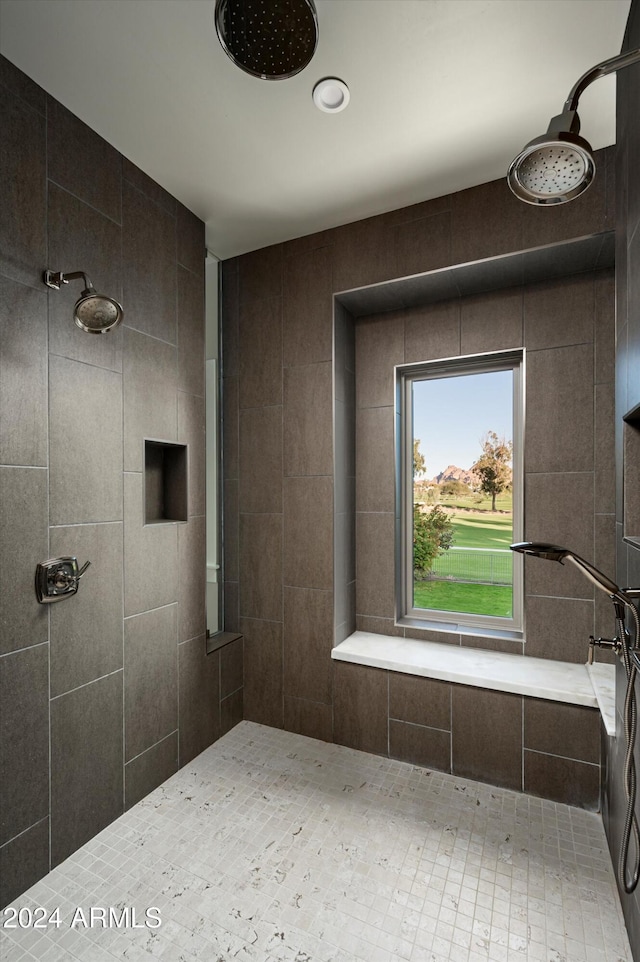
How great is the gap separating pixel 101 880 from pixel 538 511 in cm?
211

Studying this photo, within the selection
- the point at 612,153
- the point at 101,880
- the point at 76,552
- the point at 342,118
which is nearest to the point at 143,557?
the point at 76,552

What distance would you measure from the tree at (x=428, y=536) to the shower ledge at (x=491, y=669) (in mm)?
391

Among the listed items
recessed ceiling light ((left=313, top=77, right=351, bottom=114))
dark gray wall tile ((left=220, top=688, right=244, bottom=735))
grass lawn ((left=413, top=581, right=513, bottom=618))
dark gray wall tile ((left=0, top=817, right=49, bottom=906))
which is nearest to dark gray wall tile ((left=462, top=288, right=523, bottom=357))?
recessed ceiling light ((left=313, top=77, right=351, bottom=114))

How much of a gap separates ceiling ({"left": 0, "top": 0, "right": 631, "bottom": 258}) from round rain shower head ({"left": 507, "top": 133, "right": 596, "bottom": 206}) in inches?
23.4

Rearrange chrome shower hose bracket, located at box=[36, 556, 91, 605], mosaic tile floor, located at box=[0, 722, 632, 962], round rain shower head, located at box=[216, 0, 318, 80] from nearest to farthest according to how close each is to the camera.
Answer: round rain shower head, located at box=[216, 0, 318, 80], mosaic tile floor, located at box=[0, 722, 632, 962], chrome shower hose bracket, located at box=[36, 556, 91, 605]

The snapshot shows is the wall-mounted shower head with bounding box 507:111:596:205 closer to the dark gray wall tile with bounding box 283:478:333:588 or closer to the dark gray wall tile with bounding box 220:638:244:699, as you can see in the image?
the dark gray wall tile with bounding box 283:478:333:588

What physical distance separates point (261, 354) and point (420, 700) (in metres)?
1.86

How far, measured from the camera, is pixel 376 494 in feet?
8.27

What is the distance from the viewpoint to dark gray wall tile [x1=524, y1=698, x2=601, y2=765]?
181 centimetres

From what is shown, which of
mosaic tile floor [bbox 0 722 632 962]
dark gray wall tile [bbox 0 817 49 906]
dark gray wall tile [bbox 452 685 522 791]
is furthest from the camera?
dark gray wall tile [bbox 452 685 522 791]

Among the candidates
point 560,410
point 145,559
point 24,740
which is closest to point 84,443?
point 145,559

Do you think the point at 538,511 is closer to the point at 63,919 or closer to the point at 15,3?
the point at 63,919

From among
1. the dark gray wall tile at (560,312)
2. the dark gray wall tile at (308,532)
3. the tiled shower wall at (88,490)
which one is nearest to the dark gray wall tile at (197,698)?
the tiled shower wall at (88,490)

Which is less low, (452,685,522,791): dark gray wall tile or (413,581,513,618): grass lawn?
(413,581,513,618): grass lawn
